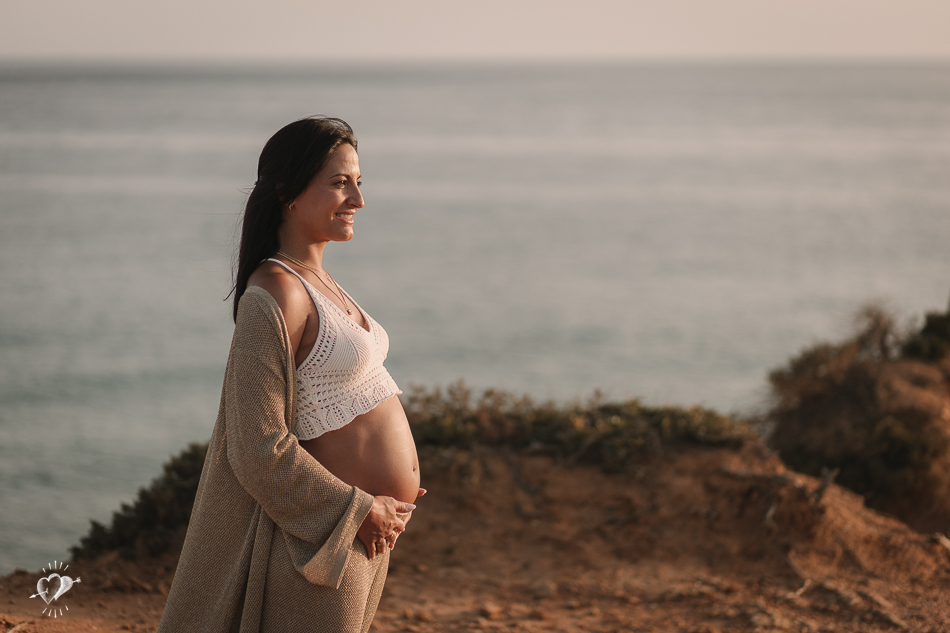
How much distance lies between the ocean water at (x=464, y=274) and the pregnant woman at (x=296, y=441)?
3.30 metres

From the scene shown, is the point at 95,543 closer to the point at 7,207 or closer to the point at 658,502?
the point at 658,502

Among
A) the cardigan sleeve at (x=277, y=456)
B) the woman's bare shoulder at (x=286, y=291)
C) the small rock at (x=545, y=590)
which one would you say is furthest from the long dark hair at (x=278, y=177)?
the small rock at (x=545, y=590)

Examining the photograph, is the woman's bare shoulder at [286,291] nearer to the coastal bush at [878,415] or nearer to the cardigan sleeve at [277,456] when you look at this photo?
the cardigan sleeve at [277,456]

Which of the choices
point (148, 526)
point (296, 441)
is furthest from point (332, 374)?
point (148, 526)

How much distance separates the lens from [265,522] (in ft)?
8.93

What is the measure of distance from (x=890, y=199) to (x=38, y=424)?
49550 mm

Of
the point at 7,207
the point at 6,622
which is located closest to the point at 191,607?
the point at 6,622

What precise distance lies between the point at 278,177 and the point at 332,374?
27.6 inches

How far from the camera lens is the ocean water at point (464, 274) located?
53.3 ft

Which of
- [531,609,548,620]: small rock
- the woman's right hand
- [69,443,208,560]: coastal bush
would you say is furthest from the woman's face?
[69,443,208,560]: coastal bush

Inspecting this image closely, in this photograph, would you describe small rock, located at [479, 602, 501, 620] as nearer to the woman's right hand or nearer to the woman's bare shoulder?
the woman's right hand

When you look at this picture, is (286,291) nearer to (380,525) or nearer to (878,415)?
(380,525)

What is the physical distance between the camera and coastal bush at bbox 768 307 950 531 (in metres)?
7.89

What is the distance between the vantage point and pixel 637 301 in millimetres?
27125
